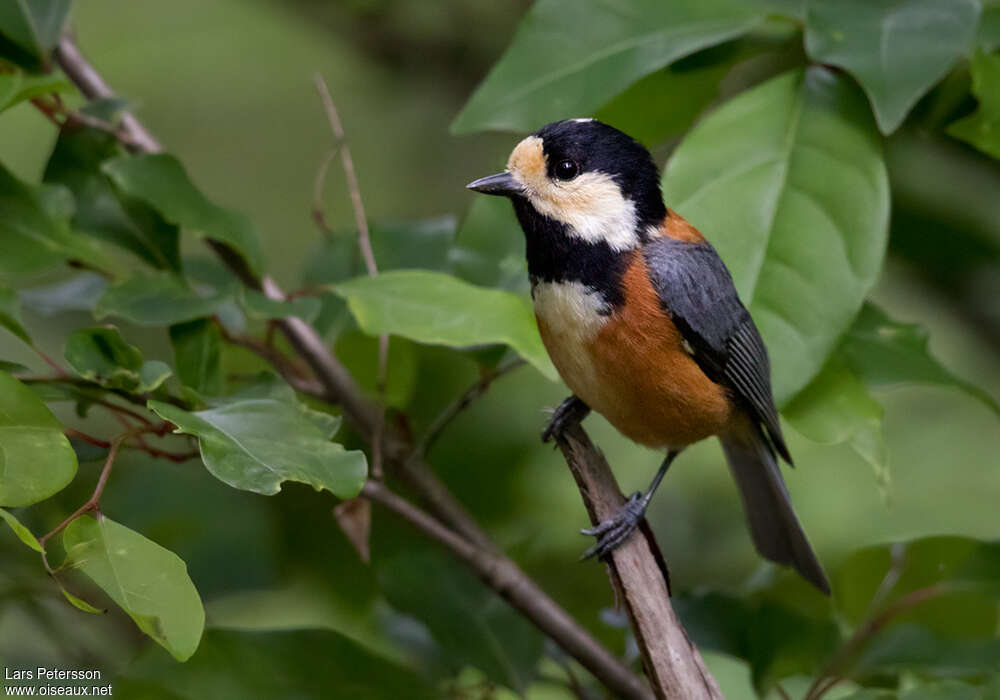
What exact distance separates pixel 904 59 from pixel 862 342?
639mm

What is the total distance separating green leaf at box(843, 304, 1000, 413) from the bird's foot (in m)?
0.63

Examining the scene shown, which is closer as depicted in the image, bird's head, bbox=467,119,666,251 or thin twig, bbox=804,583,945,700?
bird's head, bbox=467,119,666,251

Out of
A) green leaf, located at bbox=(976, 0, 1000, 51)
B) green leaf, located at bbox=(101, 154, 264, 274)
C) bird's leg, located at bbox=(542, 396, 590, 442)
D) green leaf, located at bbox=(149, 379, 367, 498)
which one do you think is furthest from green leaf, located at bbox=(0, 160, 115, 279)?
green leaf, located at bbox=(976, 0, 1000, 51)

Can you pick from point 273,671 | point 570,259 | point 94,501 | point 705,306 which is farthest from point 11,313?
point 705,306

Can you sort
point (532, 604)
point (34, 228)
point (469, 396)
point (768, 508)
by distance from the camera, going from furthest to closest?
1. point (768, 508)
2. point (469, 396)
3. point (532, 604)
4. point (34, 228)

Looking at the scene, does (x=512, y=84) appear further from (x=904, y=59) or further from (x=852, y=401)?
(x=852, y=401)

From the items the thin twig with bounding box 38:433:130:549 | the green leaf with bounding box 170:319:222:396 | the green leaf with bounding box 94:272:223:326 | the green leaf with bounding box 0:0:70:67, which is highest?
the green leaf with bounding box 0:0:70:67

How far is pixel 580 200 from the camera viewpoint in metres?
2.27

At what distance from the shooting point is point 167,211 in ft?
A: 7.22

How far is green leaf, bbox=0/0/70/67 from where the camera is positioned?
2293mm

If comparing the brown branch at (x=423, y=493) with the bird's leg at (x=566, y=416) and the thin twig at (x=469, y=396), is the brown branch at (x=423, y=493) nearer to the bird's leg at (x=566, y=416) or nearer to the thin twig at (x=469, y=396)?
the thin twig at (x=469, y=396)

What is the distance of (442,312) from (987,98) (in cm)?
133

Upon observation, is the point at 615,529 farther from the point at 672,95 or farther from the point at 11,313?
the point at 11,313

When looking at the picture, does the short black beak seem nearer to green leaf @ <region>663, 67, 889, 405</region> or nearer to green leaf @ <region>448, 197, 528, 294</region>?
green leaf @ <region>448, 197, 528, 294</region>
